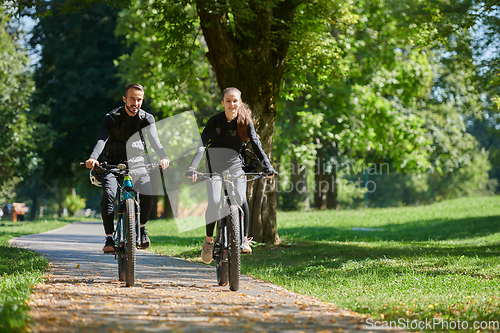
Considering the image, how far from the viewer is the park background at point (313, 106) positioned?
8.38 meters

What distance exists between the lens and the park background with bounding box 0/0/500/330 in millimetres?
8375

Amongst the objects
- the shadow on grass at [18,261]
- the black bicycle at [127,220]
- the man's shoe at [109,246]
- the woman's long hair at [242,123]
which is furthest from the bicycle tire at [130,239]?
the shadow on grass at [18,261]

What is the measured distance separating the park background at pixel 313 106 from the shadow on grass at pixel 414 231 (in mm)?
113

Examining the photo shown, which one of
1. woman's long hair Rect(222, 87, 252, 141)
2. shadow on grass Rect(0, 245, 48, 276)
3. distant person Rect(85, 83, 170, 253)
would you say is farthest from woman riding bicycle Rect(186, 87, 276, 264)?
shadow on grass Rect(0, 245, 48, 276)

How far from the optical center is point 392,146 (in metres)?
23.2

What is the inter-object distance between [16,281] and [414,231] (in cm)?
1489

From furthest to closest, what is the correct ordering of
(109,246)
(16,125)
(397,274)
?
(16,125)
(397,274)
(109,246)

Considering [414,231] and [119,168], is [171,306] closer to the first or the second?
[119,168]

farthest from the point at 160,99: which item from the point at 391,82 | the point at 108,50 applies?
the point at 108,50

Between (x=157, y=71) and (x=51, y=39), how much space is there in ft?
40.5

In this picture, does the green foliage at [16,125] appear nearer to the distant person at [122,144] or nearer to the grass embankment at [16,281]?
the grass embankment at [16,281]

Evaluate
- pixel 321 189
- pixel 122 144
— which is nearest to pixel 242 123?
pixel 122 144

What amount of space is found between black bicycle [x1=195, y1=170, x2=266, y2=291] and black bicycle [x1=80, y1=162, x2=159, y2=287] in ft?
2.59

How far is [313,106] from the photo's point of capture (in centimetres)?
2194
